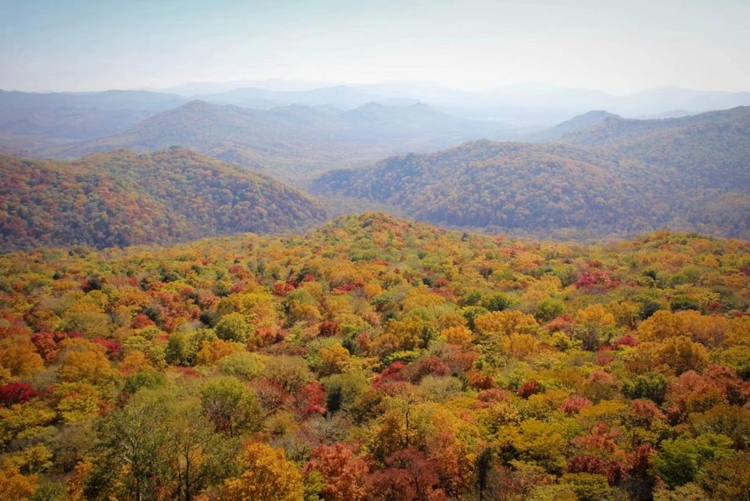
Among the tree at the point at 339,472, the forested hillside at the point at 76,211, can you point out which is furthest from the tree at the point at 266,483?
the forested hillside at the point at 76,211

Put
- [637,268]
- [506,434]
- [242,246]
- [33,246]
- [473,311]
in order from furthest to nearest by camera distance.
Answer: [33,246], [242,246], [637,268], [473,311], [506,434]

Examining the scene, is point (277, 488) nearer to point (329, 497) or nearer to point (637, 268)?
point (329, 497)

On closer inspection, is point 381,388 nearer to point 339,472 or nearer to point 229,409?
point 229,409

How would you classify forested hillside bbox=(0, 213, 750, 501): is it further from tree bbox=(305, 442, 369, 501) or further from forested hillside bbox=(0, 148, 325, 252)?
forested hillside bbox=(0, 148, 325, 252)

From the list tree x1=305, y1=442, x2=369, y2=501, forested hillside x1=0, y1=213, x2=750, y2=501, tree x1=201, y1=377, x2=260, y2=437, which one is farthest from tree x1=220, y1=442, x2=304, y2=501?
tree x1=201, y1=377, x2=260, y2=437

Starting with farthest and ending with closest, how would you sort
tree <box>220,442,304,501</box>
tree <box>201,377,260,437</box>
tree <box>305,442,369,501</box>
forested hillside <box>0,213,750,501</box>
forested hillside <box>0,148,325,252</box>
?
forested hillside <box>0,148,325,252</box> → tree <box>201,377,260,437</box> → forested hillside <box>0,213,750,501</box> → tree <box>305,442,369,501</box> → tree <box>220,442,304,501</box>

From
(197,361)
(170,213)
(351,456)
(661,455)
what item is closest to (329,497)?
(351,456)

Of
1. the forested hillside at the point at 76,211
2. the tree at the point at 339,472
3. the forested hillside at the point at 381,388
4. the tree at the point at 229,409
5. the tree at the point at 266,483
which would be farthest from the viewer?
the forested hillside at the point at 76,211

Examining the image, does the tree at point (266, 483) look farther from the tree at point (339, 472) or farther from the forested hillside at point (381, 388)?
the tree at point (339, 472)

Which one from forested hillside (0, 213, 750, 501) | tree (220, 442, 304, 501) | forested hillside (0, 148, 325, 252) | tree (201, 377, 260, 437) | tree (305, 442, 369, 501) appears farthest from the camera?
forested hillside (0, 148, 325, 252)
